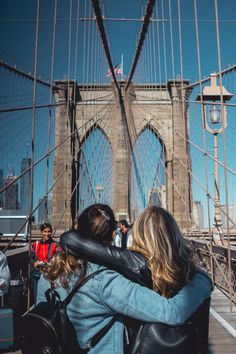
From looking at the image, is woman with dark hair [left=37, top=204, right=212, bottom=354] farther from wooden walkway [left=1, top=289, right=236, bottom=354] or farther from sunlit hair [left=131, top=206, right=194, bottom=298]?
wooden walkway [left=1, top=289, right=236, bottom=354]

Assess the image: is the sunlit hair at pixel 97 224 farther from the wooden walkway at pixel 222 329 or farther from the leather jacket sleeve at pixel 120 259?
the wooden walkway at pixel 222 329

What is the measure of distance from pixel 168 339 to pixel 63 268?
33cm

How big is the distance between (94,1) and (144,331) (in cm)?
708

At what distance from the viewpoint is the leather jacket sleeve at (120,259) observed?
0.84m

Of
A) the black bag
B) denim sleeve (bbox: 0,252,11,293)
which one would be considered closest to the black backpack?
A: the black bag

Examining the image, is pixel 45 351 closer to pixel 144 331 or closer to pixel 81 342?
pixel 81 342

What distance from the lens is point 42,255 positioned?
2.93 m

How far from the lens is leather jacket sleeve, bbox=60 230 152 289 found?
84 cm

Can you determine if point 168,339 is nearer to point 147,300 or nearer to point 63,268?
point 147,300

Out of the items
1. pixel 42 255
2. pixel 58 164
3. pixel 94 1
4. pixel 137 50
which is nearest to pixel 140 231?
pixel 42 255

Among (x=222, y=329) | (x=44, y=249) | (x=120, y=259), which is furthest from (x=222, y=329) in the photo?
(x=120, y=259)

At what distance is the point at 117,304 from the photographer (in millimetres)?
833

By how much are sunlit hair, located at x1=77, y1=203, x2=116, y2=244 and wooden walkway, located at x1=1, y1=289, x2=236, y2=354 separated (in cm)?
150

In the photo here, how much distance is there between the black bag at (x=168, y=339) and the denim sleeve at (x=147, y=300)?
0.07 feet
